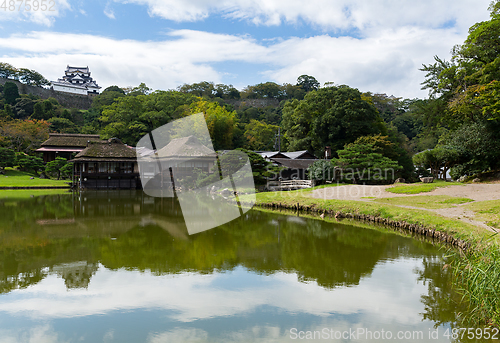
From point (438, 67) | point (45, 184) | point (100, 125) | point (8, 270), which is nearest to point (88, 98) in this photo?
point (100, 125)

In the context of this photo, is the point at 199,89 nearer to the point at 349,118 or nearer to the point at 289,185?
the point at 349,118

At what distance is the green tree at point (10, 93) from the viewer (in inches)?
1976

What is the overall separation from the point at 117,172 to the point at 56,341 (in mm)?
27941

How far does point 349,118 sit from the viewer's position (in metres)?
32.4

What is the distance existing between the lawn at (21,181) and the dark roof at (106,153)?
373 cm

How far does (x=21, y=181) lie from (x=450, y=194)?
1280 inches

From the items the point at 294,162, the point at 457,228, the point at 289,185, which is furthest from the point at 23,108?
the point at 457,228

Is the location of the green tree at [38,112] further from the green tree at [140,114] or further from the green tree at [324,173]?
the green tree at [324,173]

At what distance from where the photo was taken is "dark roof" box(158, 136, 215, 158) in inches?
1187

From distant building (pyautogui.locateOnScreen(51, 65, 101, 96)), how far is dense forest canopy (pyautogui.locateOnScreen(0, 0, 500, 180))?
462cm

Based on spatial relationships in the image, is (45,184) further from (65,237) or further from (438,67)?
(438,67)

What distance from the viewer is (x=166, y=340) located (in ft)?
14.2

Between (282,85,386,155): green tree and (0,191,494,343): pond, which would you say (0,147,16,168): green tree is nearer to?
(0,191,494,343): pond

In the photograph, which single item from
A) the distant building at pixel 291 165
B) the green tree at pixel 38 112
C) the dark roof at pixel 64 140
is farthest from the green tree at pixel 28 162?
the distant building at pixel 291 165
